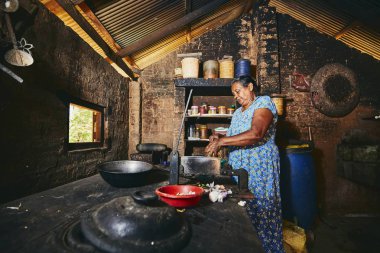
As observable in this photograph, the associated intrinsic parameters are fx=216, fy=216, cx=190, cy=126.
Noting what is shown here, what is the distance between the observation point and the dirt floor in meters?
3.48

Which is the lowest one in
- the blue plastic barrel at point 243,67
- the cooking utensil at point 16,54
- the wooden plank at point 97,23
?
the cooking utensil at point 16,54

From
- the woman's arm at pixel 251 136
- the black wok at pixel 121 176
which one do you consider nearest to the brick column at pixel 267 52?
the woman's arm at pixel 251 136

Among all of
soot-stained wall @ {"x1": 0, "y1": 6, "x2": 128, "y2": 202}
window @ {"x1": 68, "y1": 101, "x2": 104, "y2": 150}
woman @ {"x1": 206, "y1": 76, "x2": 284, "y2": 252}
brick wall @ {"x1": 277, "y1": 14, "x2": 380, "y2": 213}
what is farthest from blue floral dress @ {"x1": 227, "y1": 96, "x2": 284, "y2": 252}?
brick wall @ {"x1": 277, "y1": 14, "x2": 380, "y2": 213}

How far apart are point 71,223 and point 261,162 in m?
1.81

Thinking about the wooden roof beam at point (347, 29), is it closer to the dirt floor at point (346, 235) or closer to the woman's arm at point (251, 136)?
the woman's arm at point (251, 136)

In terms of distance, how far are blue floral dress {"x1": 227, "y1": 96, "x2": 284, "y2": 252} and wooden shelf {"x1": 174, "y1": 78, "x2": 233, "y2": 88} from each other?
2373 millimetres

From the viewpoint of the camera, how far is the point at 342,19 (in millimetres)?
4590

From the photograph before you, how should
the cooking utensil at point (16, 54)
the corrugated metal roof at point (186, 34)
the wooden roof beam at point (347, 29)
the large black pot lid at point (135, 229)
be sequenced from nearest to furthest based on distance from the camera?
the large black pot lid at point (135, 229)
the cooking utensil at point (16, 54)
the wooden roof beam at point (347, 29)
the corrugated metal roof at point (186, 34)

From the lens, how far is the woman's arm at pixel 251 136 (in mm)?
2113

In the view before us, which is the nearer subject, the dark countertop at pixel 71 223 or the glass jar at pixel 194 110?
the dark countertop at pixel 71 223

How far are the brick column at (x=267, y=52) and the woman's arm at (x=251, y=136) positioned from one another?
2872 mm

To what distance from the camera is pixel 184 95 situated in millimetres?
5145

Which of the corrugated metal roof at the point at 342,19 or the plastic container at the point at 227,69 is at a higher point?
the corrugated metal roof at the point at 342,19

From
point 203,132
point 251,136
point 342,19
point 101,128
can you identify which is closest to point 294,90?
point 342,19
